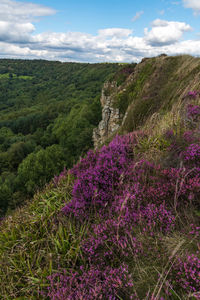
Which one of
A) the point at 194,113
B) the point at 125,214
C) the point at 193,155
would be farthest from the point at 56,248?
the point at 194,113

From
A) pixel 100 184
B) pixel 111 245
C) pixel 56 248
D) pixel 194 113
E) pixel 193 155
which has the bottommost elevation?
pixel 56 248

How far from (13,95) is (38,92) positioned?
2032 cm

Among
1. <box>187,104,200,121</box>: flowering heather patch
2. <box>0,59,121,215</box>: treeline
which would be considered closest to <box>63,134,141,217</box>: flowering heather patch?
<box>0,59,121,215</box>: treeline

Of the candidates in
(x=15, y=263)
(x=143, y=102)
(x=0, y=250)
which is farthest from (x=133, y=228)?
(x=143, y=102)

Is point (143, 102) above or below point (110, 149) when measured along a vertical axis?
above

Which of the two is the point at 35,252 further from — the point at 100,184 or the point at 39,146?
the point at 39,146

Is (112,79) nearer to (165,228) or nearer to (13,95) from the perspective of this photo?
(165,228)

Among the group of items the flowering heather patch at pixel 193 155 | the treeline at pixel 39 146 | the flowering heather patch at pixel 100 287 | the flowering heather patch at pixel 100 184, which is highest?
the flowering heather patch at pixel 193 155

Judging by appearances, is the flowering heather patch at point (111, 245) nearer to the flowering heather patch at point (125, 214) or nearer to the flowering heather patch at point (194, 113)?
the flowering heather patch at point (125, 214)

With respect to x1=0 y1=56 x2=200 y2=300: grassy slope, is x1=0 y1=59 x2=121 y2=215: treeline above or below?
below

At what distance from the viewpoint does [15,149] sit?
54.6 m

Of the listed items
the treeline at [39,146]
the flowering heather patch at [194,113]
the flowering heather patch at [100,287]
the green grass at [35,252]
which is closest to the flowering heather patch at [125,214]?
the flowering heather patch at [100,287]

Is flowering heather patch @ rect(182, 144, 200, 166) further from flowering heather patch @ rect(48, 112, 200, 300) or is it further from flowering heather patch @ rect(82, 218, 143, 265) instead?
flowering heather patch @ rect(82, 218, 143, 265)

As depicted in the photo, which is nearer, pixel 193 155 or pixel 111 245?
pixel 111 245
